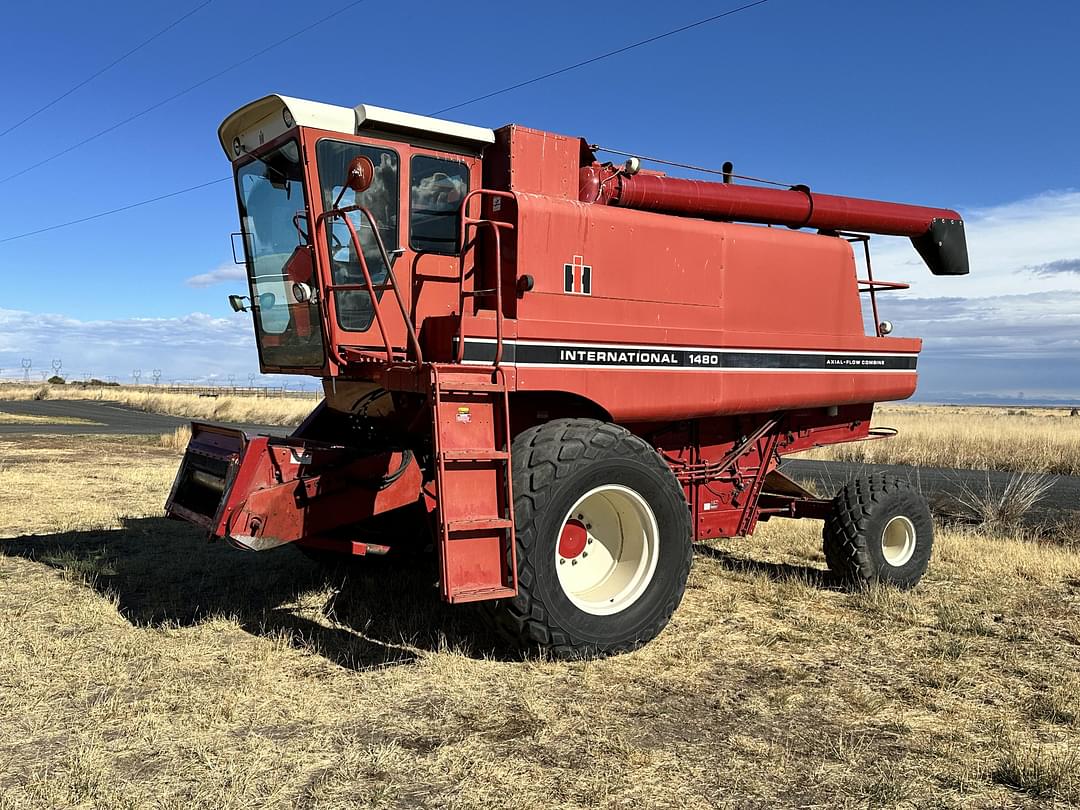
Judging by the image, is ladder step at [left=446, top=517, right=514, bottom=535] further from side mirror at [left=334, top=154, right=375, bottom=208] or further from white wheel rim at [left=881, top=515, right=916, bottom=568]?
white wheel rim at [left=881, top=515, right=916, bottom=568]

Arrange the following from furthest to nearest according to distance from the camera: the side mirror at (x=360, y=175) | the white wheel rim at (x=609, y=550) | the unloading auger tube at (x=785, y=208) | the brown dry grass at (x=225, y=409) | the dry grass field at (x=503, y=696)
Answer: the brown dry grass at (x=225, y=409), the unloading auger tube at (x=785, y=208), the white wheel rim at (x=609, y=550), the side mirror at (x=360, y=175), the dry grass field at (x=503, y=696)

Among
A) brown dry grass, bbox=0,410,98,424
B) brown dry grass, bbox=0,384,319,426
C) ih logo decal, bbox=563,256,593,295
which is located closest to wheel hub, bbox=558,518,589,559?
ih logo decal, bbox=563,256,593,295

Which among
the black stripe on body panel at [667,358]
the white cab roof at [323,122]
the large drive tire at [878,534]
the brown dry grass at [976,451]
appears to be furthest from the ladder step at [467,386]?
the brown dry grass at [976,451]

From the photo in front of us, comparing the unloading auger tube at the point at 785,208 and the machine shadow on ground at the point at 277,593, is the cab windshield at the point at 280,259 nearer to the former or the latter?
the machine shadow on ground at the point at 277,593

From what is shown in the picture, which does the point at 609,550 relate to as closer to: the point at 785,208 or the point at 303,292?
the point at 303,292

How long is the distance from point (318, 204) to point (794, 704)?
4128 millimetres

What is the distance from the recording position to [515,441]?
5.05 metres

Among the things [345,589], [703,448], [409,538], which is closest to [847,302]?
[703,448]

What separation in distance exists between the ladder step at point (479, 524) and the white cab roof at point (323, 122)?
268cm

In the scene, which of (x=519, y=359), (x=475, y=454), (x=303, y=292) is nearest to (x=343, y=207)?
(x=303, y=292)

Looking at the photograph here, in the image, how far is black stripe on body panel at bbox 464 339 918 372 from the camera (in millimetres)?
5195

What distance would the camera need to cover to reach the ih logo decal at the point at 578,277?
222 inches

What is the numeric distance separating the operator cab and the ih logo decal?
0.84m

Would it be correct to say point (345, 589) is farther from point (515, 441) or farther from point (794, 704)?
point (794, 704)
